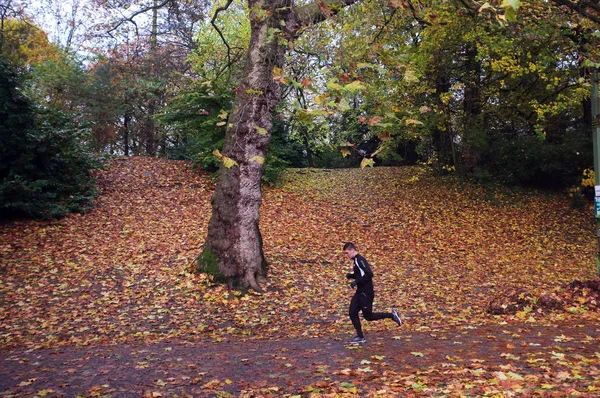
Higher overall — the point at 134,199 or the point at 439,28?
the point at 439,28

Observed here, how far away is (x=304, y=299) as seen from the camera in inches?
399

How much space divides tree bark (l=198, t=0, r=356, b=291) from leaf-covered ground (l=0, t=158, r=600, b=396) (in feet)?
2.27

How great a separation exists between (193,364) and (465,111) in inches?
636

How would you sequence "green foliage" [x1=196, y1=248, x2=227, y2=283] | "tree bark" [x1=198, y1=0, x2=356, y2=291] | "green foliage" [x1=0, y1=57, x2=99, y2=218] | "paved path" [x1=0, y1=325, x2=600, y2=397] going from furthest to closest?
"green foliage" [x1=0, y1=57, x2=99, y2=218]
"green foliage" [x1=196, y1=248, x2=227, y2=283]
"tree bark" [x1=198, y1=0, x2=356, y2=291]
"paved path" [x1=0, y1=325, x2=600, y2=397]

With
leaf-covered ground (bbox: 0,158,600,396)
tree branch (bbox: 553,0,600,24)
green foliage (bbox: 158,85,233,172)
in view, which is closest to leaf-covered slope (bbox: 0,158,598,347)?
leaf-covered ground (bbox: 0,158,600,396)

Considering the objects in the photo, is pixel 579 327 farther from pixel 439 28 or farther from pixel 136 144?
pixel 136 144

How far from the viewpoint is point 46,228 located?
1289 cm

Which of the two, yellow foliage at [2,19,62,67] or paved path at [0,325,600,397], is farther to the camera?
yellow foliage at [2,19,62,67]

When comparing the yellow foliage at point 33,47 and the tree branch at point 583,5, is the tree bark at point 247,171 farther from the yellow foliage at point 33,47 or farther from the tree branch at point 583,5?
the yellow foliage at point 33,47

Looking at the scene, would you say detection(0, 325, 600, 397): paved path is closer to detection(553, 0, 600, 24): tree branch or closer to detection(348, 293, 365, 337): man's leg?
detection(348, 293, 365, 337): man's leg

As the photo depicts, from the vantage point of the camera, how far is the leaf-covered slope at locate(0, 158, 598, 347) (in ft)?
28.5

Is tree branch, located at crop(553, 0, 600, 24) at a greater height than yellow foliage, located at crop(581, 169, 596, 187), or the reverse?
tree branch, located at crop(553, 0, 600, 24)

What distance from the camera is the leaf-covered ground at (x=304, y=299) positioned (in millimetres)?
5570

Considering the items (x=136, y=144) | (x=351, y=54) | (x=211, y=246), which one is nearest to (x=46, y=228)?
(x=211, y=246)
